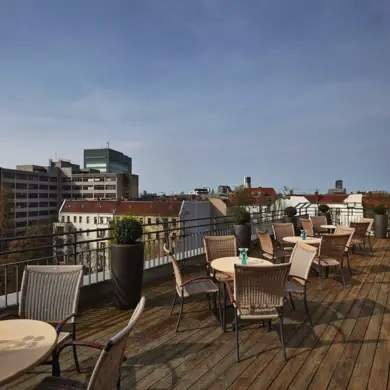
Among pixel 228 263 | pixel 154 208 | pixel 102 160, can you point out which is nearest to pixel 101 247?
pixel 228 263

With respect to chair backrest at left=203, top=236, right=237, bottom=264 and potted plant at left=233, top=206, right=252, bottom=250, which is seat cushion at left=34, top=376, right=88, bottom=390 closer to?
chair backrest at left=203, top=236, right=237, bottom=264

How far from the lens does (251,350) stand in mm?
3014

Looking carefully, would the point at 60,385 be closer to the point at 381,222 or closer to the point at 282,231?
the point at 282,231

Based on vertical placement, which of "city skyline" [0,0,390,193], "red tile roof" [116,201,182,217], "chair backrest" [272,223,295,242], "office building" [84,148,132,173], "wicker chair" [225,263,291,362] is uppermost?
"office building" [84,148,132,173]

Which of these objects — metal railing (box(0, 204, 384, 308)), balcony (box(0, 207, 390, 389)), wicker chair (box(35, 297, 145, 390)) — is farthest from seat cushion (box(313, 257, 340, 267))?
wicker chair (box(35, 297, 145, 390))

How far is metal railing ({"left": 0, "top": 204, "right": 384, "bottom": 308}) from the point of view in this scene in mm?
3984

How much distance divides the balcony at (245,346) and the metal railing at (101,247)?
26 cm

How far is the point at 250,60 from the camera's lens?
12414mm

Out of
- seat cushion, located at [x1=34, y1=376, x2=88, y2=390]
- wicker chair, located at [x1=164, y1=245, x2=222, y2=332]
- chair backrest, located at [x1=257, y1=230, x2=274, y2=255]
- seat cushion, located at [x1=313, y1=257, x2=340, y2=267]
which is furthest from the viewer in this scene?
chair backrest, located at [x1=257, y1=230, x2=274, y2=255]

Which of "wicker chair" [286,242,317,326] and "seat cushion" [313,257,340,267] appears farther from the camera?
"seat cushion" [313,257,340,267]

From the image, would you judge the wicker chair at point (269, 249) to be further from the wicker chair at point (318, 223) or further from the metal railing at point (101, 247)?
the wicker chair at point (318, 223)

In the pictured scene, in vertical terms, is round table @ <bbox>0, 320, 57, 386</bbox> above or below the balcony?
above

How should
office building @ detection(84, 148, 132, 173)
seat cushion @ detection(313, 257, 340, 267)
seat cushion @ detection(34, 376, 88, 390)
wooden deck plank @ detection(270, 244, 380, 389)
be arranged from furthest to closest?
office building @ detection(84, 148, 132, 173), seat cushion @ detection(313, 257, 340, 267), wooden deck plank @ detection(270, 244, 380, 389), seat cushion @ detection(34, 376, 88, 390)

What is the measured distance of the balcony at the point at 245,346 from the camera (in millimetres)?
2502
